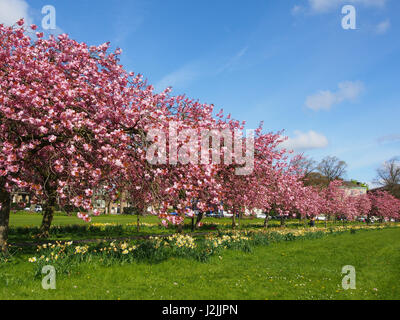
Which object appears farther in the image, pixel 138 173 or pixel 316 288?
pixel 138 173

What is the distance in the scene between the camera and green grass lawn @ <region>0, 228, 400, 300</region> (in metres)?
6.97

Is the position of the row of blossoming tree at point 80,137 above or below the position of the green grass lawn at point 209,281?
above

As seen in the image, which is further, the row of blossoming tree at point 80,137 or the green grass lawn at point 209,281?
the row of blossoming tree at point 80,137

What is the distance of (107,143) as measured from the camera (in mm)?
8312

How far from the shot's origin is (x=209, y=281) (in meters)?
8.16

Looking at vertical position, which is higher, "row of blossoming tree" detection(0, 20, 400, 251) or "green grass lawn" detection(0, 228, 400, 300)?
"row of blossoming tree" detection(0, 20, 400, 251)

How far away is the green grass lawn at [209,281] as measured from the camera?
6969mm

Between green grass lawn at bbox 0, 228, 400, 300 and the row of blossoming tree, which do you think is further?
the row of blossoming tree

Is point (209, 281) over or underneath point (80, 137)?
underneath

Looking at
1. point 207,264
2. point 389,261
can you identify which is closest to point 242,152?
point 207,264

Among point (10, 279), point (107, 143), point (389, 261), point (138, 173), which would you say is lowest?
point (389, 261)

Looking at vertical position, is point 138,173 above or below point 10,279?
above
